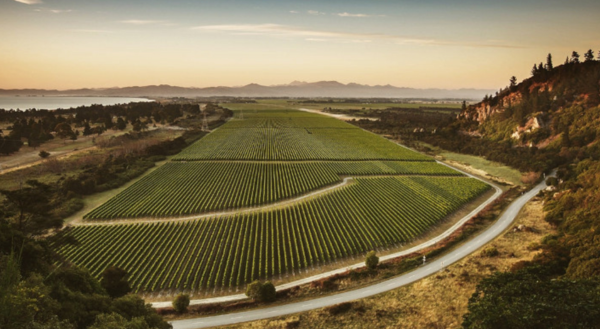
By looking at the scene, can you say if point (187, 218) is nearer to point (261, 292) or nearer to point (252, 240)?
point (252, 240)

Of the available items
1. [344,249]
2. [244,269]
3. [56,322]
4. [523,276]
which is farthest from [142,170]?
[523,276]

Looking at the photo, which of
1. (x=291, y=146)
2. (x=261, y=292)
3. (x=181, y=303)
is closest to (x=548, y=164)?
(x=291, y=146)

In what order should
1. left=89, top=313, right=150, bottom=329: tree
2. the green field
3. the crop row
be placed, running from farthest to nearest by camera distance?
1. the crop row
2. the green field
3. left=89, top=313, right=150, bottom=329: tree

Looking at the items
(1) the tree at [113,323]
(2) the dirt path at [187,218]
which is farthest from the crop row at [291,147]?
(1) the tree at [113,323]

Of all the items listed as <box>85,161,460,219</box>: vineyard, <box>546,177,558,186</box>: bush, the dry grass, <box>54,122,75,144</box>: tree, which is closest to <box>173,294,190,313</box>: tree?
A: the dry grass

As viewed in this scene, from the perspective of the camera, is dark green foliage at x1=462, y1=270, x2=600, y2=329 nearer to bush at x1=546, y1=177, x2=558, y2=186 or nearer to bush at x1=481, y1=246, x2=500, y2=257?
bush at x1=481, y1=246, x2=500, y2=257

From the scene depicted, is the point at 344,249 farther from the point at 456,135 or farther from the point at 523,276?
the point at 456,135

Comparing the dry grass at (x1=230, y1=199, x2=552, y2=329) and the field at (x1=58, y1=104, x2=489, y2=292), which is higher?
the field at (x1=58, y1=104, x2=489, y2=292)
